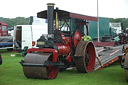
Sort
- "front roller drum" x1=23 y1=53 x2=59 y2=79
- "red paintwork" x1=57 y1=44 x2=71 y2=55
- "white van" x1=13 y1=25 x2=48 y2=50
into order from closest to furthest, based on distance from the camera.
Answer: "front roller drum" x1=23 y1=53 x2=59 y2=79 < "red paintwork" x1=57 y1=44 x2=71 y2=55 < "white van" x1=13 y1=25 x2=48 y2=50

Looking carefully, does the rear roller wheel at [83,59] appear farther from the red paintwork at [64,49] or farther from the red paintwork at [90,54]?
the red paintwork at [64,49]

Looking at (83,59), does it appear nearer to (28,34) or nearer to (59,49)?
(59,49)

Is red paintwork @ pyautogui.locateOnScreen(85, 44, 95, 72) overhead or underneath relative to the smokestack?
underneath

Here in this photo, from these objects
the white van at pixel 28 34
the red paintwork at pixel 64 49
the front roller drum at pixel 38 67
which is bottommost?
the front roller drum at pixel 38 67

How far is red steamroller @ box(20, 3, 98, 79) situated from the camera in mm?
7195

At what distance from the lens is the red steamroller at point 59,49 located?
23.6 ft

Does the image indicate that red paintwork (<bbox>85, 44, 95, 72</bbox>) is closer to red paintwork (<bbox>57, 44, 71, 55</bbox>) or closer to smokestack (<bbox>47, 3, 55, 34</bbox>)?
red paintwork (<bbox>57, 44, 71, 55</bbox>)

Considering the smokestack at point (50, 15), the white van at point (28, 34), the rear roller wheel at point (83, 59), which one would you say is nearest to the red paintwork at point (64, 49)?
the rear roller wheel at point (83, 59)

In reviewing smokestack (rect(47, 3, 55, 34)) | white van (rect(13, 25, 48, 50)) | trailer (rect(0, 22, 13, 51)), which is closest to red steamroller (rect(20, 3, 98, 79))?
smokestack (rect(47, 3, 55, 34))

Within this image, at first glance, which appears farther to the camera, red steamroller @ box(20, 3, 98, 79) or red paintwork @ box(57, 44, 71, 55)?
red paintwork @ box(57, 44, 71, 55)

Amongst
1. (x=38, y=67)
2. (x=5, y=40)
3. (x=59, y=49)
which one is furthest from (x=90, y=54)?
(x=5, y=40)

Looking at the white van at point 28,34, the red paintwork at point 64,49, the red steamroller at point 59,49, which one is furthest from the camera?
the white van at point 28,34

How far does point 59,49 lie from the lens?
7.86 m

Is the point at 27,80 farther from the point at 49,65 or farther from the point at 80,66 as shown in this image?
the point at 80,66
